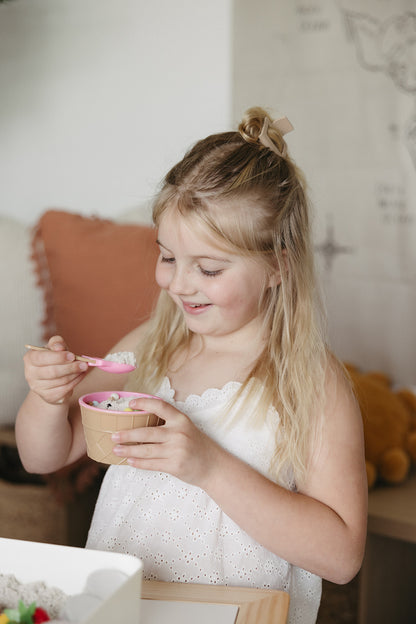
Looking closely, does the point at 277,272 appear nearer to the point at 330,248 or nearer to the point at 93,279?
the point at 93,279

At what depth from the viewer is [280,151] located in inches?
47.9

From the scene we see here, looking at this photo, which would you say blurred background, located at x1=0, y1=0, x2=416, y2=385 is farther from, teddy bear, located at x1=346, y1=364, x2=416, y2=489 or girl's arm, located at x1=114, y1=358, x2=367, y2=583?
girl's arm, located at x1=114, y1=358, x2=367, y2=583

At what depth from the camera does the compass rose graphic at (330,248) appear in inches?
91.4

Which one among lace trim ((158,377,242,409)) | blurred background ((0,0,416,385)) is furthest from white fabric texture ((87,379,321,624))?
blurred background ((0,0,416,385))

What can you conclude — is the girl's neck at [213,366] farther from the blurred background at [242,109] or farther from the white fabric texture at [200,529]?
the blurred background at [242,109]

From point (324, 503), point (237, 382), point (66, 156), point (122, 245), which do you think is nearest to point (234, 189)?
point (237, 382)

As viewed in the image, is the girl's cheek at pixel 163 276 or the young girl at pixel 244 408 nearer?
the young girl at pixel 244 408

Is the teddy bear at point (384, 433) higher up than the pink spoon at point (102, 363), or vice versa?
the pink spoon at point (102, 363)

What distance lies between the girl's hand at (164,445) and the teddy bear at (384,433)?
941mm

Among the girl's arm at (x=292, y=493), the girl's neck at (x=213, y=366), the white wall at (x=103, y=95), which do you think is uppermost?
the white wall at (x=103, y=95)

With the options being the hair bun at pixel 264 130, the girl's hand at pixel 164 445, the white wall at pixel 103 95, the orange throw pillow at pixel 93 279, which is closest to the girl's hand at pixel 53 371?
the girl's hand at pixel 164 445

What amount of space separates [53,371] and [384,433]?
1.12m

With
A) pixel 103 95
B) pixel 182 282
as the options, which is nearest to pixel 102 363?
pixel 182 282

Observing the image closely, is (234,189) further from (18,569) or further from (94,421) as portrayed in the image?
(18,569)
